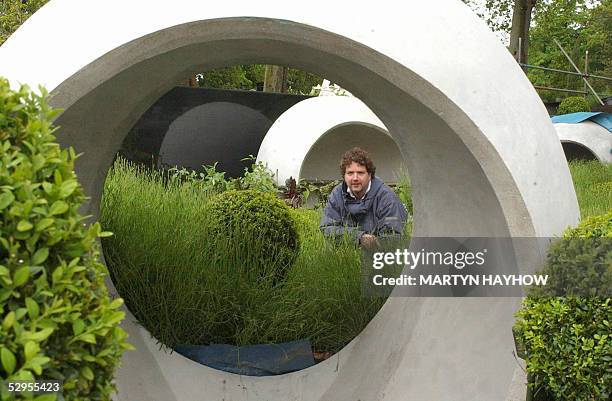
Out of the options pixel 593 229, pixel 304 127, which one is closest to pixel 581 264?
pixel 593 229

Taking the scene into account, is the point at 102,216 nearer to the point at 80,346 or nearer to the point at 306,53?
the point at 306,53

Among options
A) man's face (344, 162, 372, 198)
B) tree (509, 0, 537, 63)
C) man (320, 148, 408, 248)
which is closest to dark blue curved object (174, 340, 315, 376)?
man (320, 148, 408, 248)

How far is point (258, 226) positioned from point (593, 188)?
12.5 ft

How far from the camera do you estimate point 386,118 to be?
3.93 m

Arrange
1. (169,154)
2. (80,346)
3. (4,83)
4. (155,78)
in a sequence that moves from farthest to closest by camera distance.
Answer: (169,154), (155,78), (4,83), (80,346)

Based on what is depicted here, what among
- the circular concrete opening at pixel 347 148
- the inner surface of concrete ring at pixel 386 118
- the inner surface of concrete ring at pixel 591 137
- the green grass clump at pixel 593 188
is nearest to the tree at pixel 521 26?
the inner surface of concrete ring at pixel 591 137

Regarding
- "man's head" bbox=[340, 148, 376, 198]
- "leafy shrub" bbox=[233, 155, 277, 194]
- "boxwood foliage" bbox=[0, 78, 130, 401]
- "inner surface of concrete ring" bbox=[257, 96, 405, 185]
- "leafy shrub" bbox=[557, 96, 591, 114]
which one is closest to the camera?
"boxwood foliage" bbox=[0, 78, 130, 401]

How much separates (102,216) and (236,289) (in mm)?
971

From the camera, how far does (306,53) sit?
372 centimetres

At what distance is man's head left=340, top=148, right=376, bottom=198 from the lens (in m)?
5.21

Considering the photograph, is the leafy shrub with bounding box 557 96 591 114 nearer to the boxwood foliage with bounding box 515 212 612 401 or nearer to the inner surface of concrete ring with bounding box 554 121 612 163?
the inner surface of concrete ring with bounding box 554 121 612 163

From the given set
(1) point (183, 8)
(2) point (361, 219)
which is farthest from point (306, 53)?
(2) point (361, 219)

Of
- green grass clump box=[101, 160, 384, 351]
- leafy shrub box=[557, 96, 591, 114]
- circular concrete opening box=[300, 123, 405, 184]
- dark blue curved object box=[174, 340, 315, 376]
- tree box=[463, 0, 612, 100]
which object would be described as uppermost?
tree box=[463, 0, 612, 100]

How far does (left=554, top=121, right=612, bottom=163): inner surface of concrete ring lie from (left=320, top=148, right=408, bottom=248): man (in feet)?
28.4
